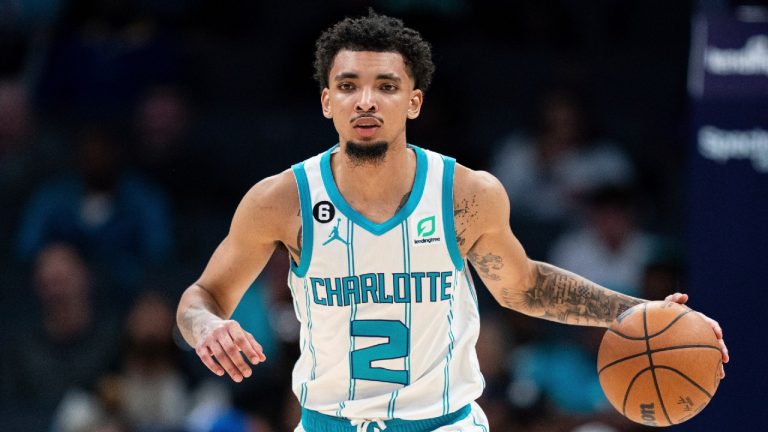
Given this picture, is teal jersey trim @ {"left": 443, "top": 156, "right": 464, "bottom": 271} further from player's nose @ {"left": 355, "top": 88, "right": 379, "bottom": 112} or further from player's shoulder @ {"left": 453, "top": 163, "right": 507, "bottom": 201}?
player's nose @ {"left": 355, "top": 88, "right": 379, "bottom": 112}

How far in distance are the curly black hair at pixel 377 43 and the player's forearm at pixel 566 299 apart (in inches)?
35.1

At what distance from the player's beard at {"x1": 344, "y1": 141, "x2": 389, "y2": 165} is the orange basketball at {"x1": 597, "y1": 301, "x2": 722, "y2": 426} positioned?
1.11 metres

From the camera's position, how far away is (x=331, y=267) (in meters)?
4.81

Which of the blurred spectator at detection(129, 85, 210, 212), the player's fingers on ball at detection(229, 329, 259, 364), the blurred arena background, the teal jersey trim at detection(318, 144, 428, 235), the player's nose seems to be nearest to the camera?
the player's fingers on ball at detection(229, 329, 259, 364)

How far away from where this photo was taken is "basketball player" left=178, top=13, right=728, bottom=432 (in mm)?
4801

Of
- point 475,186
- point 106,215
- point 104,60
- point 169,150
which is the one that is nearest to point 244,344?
point 475,186

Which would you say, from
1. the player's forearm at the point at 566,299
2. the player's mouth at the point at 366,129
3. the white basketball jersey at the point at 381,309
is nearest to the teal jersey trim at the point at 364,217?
the white basketball jersey at the point at 381,309

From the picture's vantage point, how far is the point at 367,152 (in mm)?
4840

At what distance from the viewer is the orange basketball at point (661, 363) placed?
476 cm

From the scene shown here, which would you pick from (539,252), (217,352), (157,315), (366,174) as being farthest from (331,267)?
(539,252)

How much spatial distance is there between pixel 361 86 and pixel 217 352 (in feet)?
3.83

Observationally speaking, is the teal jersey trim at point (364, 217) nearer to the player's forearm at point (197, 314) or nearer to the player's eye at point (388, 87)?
the player's eye at point (388, 87)

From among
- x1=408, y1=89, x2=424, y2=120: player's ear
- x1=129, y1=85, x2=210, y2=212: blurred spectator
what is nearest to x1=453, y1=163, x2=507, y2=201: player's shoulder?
x1=408, y1=89, x2=424, y2=120: player's ear

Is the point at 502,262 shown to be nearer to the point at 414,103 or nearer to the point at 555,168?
the point at 414,103
